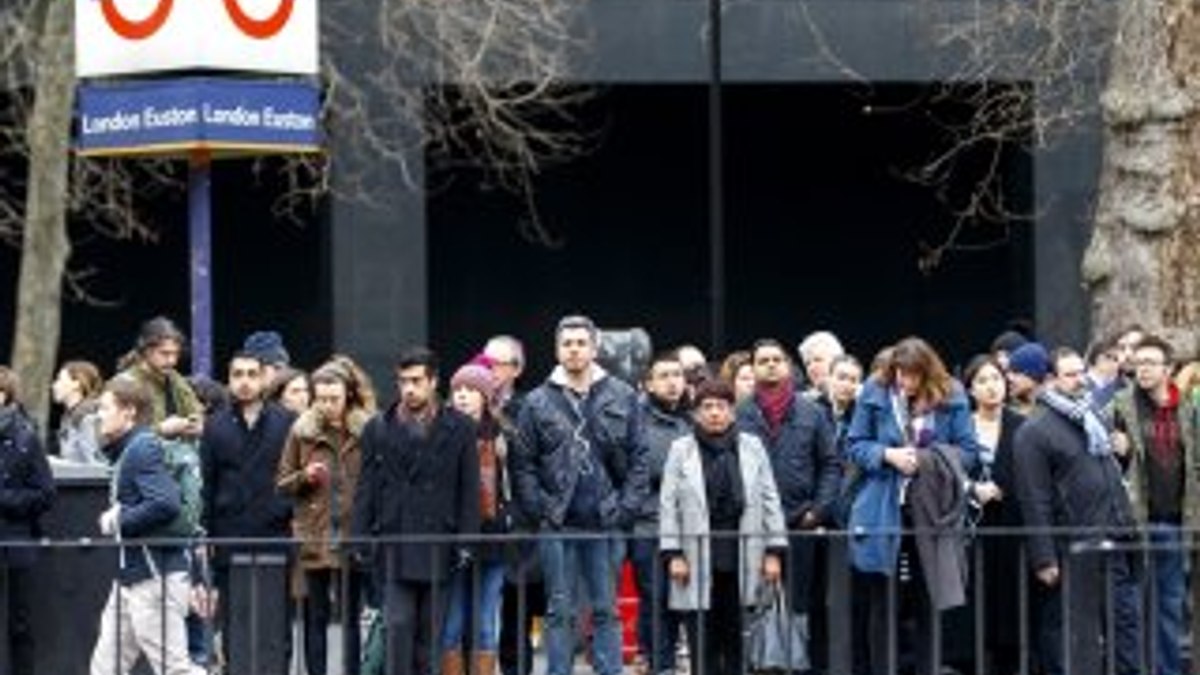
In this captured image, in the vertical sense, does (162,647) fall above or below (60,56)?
below

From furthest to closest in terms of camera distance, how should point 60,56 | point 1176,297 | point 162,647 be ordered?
point 60,56, point 1176,297, point 162,647

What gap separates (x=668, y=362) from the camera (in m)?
21.3

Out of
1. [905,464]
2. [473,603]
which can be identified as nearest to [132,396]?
[473,603]

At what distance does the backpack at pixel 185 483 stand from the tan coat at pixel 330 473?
0.44 m

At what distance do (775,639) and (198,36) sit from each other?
4.31m

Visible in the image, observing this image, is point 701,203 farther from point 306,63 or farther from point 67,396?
point 306,63

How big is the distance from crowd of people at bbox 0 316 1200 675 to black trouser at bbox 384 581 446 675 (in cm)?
2

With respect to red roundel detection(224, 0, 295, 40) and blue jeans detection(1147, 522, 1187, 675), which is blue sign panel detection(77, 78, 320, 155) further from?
blue jeans detection(1147, 522, 1187, 675)

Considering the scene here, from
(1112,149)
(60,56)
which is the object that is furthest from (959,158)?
(1112,149)

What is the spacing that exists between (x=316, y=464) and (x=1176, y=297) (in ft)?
23.1

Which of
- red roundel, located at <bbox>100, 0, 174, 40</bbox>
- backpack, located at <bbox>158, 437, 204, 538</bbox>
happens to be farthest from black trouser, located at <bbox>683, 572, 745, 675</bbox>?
red roundel, located at <bbox>100, 0, 174, 40</bbox>

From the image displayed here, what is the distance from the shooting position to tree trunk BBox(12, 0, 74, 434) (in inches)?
1259

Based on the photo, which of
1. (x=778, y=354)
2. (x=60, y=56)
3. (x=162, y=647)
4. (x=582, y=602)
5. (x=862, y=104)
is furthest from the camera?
(x=862, y=104)

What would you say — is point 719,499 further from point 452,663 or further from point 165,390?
point 165,390
